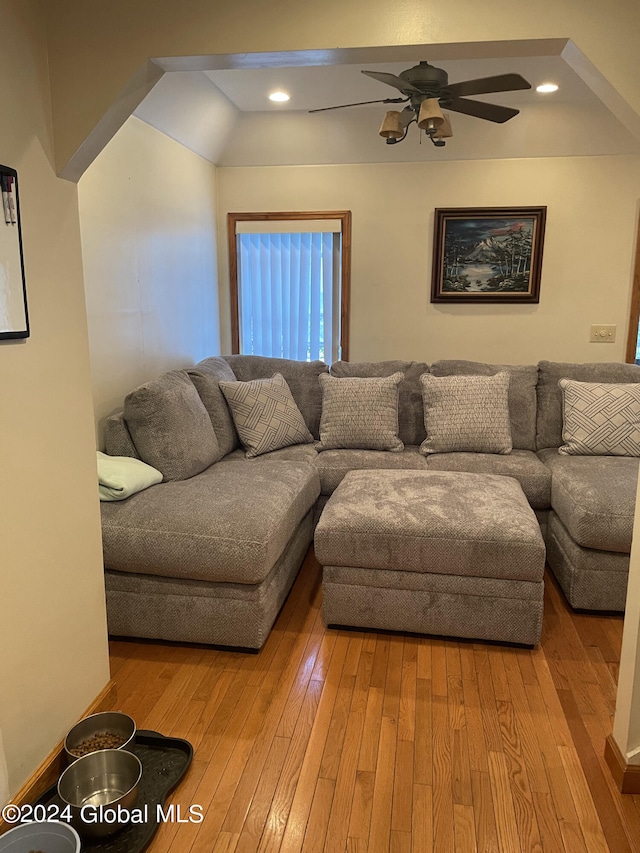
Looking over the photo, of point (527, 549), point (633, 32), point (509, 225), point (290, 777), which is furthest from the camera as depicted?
point (509, 225)

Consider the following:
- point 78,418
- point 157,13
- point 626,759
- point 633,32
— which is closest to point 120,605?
point 78,418

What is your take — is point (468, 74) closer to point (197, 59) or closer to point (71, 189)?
point (197, 59)

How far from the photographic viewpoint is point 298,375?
3.98 meters

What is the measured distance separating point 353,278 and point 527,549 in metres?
2.65

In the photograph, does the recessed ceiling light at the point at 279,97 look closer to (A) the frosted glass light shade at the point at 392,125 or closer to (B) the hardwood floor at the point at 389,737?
(A) the frosted glass light shade at the point at 392,125

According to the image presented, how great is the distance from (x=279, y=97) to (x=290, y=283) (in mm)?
1226

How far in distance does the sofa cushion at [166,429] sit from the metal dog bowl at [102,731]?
1189 millimetres

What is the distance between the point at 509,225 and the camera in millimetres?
4270

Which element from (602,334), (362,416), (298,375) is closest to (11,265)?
(362,416)

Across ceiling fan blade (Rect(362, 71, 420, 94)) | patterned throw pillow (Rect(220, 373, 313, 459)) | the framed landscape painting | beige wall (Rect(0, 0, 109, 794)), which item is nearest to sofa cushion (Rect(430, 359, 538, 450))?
the framed landscape painting

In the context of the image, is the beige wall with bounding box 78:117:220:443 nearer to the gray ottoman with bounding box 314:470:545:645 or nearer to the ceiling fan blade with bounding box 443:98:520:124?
the gray ottoman with bounding box 314:470:545:645

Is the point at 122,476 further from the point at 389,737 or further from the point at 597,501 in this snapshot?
the point at 597,501

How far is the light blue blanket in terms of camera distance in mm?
2582

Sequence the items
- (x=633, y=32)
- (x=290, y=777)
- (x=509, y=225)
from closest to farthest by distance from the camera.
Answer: (x=633, y=32), (x=290, y=777), (x=509, y=225)
